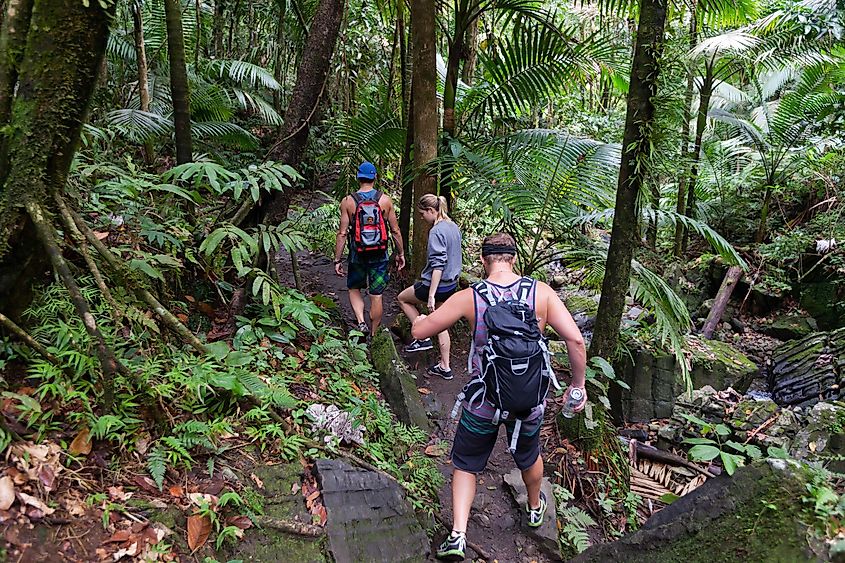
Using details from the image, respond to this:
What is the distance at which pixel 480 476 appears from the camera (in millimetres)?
4203

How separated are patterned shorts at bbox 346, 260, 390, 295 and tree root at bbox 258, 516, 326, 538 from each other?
308 centimetres

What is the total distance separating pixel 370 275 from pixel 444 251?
934 millimetres

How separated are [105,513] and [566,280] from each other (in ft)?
32.5

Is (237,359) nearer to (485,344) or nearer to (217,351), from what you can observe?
(217,351)

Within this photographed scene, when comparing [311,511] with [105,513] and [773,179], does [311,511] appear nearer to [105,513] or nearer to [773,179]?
[105,513]

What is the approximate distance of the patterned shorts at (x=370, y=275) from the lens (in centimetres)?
554

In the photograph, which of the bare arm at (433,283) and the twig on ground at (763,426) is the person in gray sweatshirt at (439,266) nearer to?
the bare arm at (433,283)

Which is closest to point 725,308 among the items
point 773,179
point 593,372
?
point 773,179

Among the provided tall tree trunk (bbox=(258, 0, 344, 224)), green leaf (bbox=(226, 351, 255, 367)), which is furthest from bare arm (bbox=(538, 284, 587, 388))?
tall tree trunk (bbox=(258, 0, 344, 224))

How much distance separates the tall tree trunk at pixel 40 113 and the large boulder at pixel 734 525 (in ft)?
10.4

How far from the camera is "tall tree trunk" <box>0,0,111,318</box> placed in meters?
2.38

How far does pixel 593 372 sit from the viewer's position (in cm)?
460

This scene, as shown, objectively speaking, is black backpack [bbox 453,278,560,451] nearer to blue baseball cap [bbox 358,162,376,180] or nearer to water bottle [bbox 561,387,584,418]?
water bottle [bbox 561,387,584,418]

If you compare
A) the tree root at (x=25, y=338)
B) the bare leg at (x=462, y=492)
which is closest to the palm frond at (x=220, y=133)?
the tree root at (x=25, y=338)
